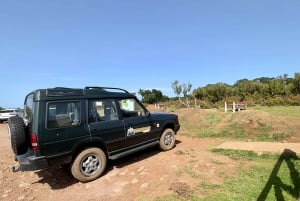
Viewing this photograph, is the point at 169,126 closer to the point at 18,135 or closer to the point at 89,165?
the point at 89,165

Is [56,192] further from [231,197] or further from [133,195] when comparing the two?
[231,197]

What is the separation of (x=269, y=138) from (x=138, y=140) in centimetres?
533

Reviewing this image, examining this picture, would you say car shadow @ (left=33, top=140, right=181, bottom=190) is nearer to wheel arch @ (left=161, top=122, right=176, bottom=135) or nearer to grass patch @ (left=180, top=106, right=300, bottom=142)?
wheel arch @ (left=161, top=122, right=176, bottom=135)

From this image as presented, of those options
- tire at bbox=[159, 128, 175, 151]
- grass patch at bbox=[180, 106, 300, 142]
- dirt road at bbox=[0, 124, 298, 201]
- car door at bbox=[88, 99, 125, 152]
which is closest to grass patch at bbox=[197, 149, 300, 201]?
dirt road at bbox=[0, 124, 298, 201]

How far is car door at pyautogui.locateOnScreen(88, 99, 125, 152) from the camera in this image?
5.48m

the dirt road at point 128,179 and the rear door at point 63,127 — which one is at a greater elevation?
the rear door at point 63,127

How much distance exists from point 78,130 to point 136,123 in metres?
1.77

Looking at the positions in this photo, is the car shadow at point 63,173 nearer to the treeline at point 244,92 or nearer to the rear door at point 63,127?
the rear door at point 63,127

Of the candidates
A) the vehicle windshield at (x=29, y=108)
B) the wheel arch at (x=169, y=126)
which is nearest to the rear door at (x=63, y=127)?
the vehicle windshield at (x=29, y=108)

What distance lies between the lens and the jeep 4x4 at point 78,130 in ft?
15.3

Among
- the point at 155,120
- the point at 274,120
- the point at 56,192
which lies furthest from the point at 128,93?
the point at 274,120

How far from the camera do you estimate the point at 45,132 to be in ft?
15.3

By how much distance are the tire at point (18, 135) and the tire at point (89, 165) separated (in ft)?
3.61

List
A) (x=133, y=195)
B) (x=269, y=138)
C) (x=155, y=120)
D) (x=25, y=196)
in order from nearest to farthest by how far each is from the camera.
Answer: (x=133, y=195)
(x=25, y=196)
(x=155, y=120)
(x=269, y=138)
